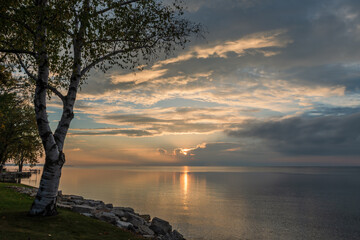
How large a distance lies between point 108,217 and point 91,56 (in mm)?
11276

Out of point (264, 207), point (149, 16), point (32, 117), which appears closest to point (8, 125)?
point (32, 117)

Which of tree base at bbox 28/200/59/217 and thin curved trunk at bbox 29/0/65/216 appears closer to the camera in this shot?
tree base at bbox 28/200/59/217

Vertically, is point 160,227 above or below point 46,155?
below

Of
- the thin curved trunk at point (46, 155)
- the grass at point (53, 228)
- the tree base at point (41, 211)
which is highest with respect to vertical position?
the thin curved trunk at point (46, 155)

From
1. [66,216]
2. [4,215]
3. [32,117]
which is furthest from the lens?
[32,117]

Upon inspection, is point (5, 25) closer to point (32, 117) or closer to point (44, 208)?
point (44, 208)

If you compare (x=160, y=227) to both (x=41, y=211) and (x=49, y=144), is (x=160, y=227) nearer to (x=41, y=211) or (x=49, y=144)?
(x=41, y=211)

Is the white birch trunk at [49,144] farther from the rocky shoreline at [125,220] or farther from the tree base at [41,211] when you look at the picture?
the rocky shoreline at [125,220]

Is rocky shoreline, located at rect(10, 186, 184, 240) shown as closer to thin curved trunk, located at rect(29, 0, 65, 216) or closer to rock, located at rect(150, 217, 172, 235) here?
rock, located at rect(150, 217, 172, 235)

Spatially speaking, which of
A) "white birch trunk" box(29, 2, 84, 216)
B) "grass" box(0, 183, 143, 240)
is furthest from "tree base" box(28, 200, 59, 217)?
"grass" box(0, 183, 143, 240)

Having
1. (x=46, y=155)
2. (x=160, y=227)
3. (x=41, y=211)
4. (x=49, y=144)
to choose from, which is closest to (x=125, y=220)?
(x=160, y=227)

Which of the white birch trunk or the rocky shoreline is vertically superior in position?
the white birch trunk

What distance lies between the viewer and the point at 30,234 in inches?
476

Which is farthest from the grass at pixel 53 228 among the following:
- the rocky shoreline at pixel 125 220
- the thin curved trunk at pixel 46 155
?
the rocky shoreline at pixel 125 220
